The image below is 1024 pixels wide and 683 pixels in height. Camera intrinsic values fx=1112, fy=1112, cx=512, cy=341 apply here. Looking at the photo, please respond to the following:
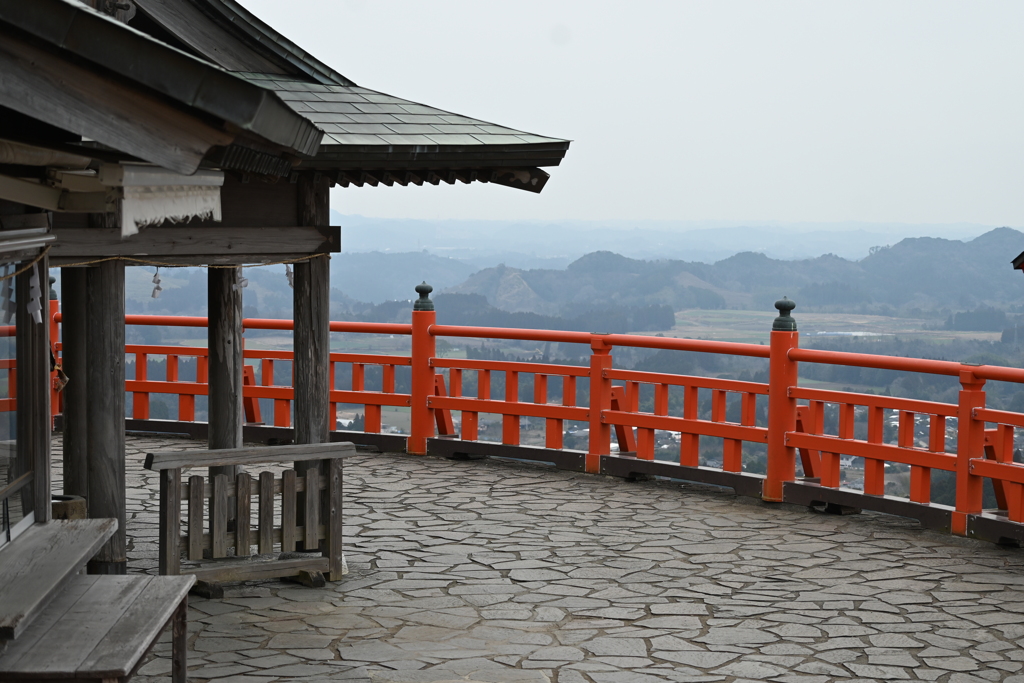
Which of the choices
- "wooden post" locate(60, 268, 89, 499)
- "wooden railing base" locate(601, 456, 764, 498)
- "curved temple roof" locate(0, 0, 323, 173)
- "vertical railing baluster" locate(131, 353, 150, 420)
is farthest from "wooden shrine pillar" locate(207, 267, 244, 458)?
"curved temple roof" locate(0, 0, 323, 173)

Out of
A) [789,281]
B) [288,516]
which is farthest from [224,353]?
[789,281]

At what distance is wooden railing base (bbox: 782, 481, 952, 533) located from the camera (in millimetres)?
8383

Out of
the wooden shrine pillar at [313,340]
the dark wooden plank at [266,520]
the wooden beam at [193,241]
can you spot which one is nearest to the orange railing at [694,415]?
the wooden shrine pillar at [313,340]

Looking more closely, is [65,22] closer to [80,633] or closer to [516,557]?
[80,633]

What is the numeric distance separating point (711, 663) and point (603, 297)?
73.8 meters

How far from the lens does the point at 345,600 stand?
6.70 meters

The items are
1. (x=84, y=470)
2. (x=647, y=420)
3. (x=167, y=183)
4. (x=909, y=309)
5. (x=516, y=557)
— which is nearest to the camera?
(x=167, y=183)

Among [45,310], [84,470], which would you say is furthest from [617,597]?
[45,310]

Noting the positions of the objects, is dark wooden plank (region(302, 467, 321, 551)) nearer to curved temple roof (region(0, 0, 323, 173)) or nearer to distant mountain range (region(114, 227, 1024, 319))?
curved temple roof (region(0, 0, 323, 173))

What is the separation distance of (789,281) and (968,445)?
3265 inches

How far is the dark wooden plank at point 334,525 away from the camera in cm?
705

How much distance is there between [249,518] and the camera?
6.83m

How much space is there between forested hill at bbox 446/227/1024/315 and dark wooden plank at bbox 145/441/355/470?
200ft

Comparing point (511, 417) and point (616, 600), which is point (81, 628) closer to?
point (616, 600)
